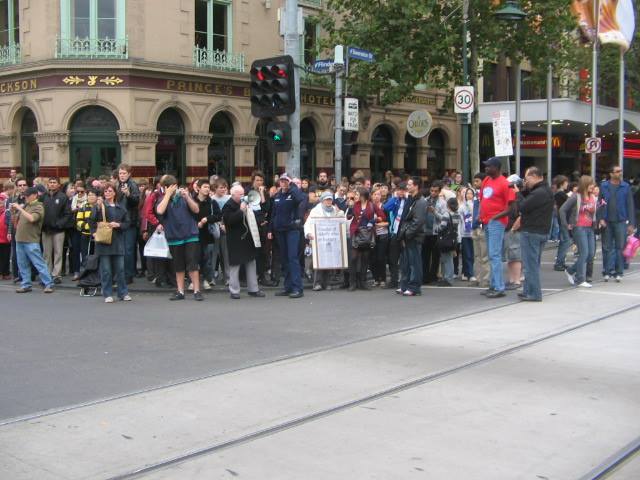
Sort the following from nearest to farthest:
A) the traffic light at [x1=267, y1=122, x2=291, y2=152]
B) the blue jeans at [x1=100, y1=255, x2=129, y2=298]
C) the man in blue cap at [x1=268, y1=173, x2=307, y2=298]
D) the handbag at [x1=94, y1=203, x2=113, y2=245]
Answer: the handbag at [x1=94, y1=203, x2=113, y2=245] < the blue jeans at [x1=100, y1=255, x2=129, y2=298] < the man in blue cap at [x1=268, y1=173, x2=307, y2=298] < the traffic light at [x1=267, y1=122, x2=291, y2=152]

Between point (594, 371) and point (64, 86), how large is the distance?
1914cm

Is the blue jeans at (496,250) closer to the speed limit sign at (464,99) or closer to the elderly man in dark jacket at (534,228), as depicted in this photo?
the elderly man in dark jacket at (534,228)

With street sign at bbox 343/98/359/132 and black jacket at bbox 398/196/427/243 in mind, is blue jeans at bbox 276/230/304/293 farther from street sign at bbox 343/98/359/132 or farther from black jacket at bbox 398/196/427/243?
street sign at bbox 343/98/359/132

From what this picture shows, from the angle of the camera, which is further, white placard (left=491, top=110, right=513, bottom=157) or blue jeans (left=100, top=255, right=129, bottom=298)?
white placard (left=491, top=110, right=513, bottom=157)

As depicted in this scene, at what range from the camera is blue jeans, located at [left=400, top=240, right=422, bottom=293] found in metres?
13.2

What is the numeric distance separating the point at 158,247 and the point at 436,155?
23.5 meters

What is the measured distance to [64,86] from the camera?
23391mm

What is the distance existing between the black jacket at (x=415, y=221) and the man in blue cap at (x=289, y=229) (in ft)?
5.64

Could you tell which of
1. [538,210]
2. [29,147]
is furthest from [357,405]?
[29,147]

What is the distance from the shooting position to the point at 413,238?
43.4 feet

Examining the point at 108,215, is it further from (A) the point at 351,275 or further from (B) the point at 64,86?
(B) the point at 64,86

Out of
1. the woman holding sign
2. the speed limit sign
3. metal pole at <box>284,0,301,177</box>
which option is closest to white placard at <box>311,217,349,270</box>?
the woman holding sign

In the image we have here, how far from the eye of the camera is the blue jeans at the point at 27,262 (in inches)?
550

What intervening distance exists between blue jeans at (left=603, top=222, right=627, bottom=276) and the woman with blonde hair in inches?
25.2
